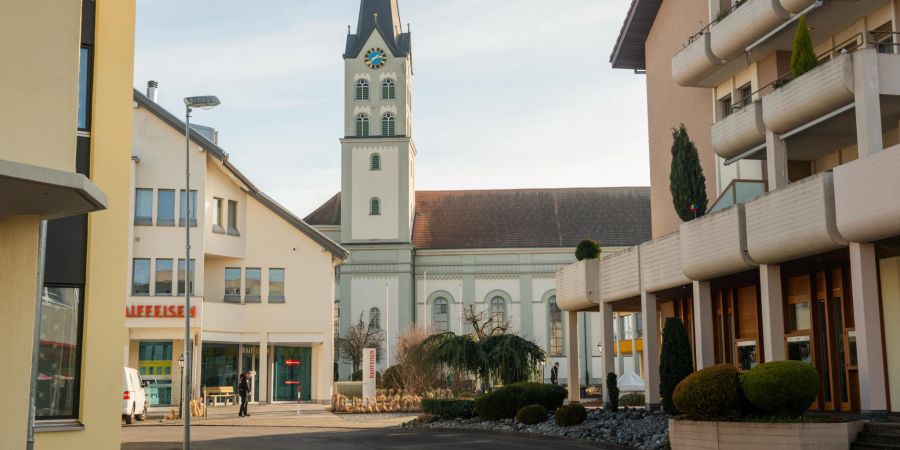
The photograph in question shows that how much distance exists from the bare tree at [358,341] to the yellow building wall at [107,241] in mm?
51781

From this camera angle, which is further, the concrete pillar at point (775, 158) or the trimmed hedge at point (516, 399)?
the trimmed hedge at point (516, 399)

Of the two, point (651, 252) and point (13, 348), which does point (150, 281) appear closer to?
point (651, 252)

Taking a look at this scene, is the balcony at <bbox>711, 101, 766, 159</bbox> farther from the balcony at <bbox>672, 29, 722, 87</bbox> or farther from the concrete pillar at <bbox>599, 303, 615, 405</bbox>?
the concrete pillar at <bbox>599, 303, 615, 405</bbox>

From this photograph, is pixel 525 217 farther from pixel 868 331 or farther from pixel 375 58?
pixel 868 331

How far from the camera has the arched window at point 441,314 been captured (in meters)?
72.3

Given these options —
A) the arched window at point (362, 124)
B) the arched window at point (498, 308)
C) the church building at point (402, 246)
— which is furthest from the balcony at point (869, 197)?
the arched window at point (362, 124)

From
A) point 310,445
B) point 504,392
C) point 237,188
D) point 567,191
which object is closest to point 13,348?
point 310,445

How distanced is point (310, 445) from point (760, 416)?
1112 cm

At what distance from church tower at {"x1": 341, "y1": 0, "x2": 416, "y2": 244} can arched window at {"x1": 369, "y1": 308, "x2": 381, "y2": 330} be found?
487 centimetres

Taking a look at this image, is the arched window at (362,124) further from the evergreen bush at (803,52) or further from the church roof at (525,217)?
the evergreen bush at (803,52)

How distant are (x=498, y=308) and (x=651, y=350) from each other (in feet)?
147

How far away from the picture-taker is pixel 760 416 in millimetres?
17656

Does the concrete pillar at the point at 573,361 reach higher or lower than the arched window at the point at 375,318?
lower

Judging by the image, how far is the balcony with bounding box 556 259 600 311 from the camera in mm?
32312
